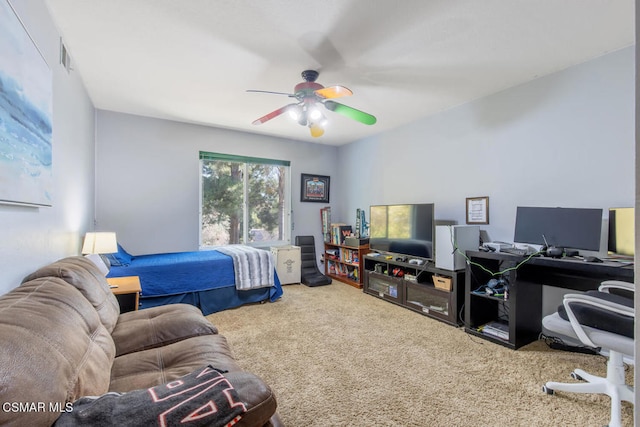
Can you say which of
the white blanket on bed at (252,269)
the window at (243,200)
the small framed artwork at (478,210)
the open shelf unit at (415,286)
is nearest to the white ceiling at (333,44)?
the small framed artwork at (478,210)

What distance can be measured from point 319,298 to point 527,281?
7.50ft

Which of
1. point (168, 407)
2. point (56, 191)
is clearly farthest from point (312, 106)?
point (168, 407)

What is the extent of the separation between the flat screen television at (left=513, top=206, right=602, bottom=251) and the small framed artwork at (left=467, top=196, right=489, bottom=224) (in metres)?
0.44

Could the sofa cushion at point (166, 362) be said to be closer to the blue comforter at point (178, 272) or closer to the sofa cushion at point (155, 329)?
the sofa cushion at point (155, 329)

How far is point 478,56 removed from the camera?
227 cm

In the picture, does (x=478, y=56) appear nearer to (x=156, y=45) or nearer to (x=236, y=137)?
(x=156, y=45)

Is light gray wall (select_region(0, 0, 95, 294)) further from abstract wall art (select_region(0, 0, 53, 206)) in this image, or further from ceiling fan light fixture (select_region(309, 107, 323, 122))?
ceiling fan light fixture (select_region(309, 107, 323, 122))

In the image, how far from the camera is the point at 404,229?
3.50 meters

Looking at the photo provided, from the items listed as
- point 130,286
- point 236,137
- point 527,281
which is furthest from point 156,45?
point 527,281

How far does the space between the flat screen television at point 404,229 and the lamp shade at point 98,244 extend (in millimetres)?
2965

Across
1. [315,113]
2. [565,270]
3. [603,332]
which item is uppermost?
[315,113]

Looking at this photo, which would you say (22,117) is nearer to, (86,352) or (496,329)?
(86,352)

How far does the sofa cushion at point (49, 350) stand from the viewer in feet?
2.28

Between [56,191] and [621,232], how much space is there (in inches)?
152
